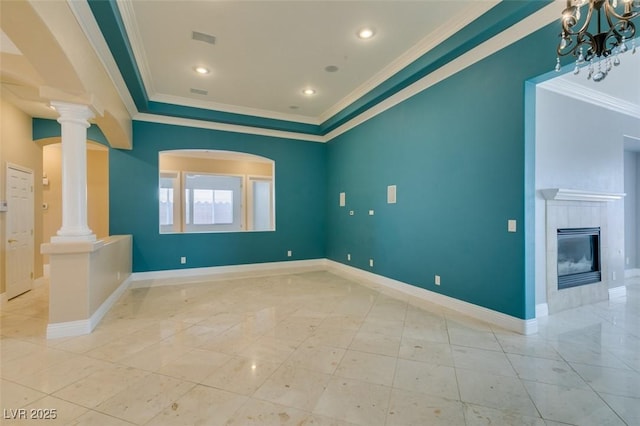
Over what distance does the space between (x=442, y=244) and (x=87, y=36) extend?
4733 mm

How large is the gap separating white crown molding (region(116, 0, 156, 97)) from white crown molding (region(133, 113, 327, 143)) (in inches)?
31.3

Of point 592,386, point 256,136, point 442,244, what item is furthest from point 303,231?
point 592,386

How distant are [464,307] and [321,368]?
2228 mm

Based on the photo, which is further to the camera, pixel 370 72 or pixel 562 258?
pixel 370 72

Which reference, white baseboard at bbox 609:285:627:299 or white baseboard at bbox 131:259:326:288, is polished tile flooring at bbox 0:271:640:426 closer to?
white baseboard at bbox 609:285:627:299

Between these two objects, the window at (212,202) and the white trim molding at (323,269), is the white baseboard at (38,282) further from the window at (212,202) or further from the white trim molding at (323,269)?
the window at (212,202)

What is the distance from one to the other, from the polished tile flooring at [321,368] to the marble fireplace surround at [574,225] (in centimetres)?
23

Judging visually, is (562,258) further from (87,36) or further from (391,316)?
(87,36)

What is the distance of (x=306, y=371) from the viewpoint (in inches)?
93.8

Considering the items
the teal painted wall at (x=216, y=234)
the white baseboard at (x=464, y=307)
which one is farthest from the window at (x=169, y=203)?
the white baseboard at (x=464, y=307)

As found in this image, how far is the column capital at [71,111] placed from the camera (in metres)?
3.17

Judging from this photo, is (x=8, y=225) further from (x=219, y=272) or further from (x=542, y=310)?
(x=542, y=310)

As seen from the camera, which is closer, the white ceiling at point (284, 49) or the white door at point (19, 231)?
the white ceiling at point (284, 49)

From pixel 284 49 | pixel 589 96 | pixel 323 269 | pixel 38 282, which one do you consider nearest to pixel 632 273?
pixel 589 96
